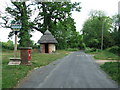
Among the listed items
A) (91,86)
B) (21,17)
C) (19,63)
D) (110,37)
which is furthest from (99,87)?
(110,37)

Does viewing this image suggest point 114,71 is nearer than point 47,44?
Yes

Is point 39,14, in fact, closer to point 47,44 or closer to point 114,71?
point 47,44

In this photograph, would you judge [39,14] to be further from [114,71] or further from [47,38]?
[114,71]

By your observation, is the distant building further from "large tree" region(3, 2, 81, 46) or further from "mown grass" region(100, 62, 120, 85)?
"mown grass" region(100, 62, 120, 85)

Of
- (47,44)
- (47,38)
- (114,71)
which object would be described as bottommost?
(114,71)

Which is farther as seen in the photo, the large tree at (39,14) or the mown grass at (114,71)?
the large tree at (39,14)

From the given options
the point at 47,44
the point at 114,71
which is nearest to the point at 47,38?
the point at 47,44

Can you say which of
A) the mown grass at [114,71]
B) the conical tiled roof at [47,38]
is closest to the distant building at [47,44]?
the conical tiled roof at [47,38]

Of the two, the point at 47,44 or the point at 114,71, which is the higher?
the point at 47,44

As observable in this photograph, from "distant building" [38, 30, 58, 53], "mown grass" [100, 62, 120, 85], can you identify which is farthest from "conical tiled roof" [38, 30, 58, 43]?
"mown grass" [100, 62, 120, 85]

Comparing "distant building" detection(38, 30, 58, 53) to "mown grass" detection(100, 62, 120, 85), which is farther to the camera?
"distant building" detection(38, 30, 58, 53)

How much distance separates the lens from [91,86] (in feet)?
27.3

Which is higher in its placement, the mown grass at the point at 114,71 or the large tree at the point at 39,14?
the large tree at the point at 39,14

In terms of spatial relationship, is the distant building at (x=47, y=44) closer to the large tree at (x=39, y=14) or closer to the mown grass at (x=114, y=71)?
the large tree at (x=39, y=14)
